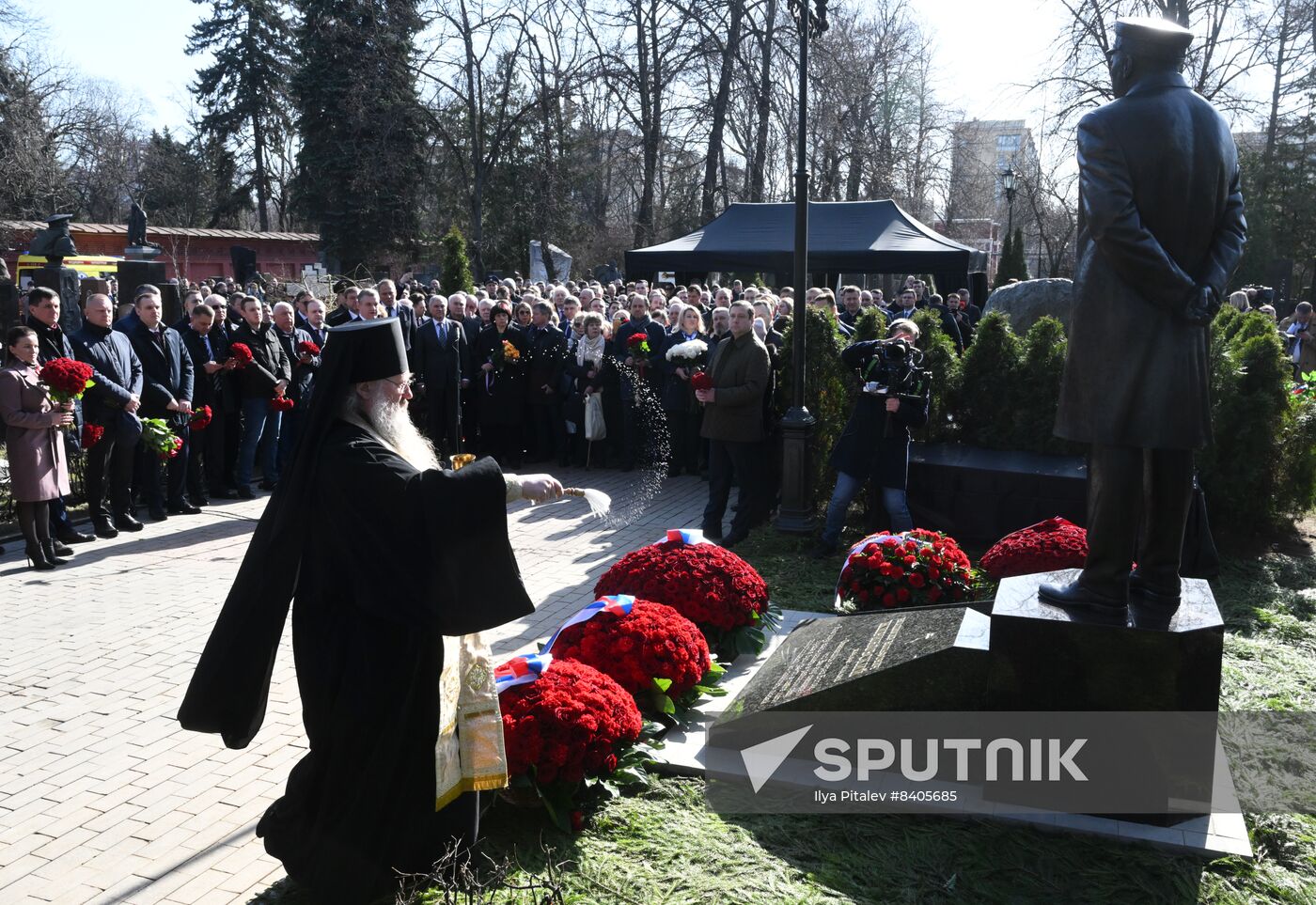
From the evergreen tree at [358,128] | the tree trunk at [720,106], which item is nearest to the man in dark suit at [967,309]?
the tree trunk at [720,106]

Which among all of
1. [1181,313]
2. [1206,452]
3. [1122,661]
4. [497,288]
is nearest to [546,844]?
[1122,661]

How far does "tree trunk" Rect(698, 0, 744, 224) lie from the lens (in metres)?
30.5

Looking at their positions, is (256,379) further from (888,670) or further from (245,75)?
(245,75)

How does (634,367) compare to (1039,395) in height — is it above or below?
above

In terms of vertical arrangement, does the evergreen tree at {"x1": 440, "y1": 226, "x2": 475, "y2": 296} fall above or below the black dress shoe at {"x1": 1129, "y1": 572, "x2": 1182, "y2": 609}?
above

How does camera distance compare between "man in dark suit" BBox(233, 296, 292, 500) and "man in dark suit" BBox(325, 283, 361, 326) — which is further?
"man in dark suit" BBox(233, 296, 292, 500)

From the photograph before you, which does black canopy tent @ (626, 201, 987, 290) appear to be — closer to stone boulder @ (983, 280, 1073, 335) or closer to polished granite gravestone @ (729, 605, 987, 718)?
stone boulder @ (983, 280, 1073, 335)

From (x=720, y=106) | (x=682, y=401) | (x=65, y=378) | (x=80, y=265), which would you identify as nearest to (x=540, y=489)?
(x=65, y=378)

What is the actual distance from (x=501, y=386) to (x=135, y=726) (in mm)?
8001

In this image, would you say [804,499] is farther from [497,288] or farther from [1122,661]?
[497,288]

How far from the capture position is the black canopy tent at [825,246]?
18109 mm

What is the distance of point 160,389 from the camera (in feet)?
32.8

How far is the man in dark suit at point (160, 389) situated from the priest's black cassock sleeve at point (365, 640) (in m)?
7.31

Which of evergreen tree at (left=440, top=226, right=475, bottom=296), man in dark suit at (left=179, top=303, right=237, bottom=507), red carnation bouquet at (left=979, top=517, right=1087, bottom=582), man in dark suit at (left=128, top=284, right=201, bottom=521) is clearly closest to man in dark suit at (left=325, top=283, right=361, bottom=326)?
man in dark suit at (left=179, top=303, right=237, bottom=507)
